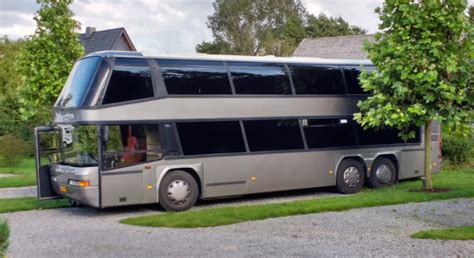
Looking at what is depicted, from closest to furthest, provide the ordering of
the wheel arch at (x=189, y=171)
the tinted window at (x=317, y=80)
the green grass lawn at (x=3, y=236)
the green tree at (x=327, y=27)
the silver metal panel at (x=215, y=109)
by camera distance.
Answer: the green grass lawn at (x=3, y=236), the silver metal panel at (x=215, y=109), the wheel arch at (x=189, y=171), the tinted window at (x=317, y=80), the green tree at (x=327, y=27)

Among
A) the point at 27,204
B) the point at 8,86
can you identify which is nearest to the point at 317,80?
the point at 27,204

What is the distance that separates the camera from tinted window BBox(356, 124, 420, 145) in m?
17.3

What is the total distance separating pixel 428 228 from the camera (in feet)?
37.4

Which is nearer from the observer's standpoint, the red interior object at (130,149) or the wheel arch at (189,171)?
the red interior object at (130,149)

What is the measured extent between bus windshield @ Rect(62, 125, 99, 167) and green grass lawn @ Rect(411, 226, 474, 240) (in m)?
6.51

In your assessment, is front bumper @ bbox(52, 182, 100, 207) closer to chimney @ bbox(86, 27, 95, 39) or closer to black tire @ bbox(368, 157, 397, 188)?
black tire @ bbox(368, 157, 397, 188)

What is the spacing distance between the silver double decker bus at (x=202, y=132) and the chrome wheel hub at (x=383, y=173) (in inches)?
1.6

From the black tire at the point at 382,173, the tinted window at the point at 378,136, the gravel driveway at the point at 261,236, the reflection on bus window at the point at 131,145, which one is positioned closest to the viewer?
the gravel driveway at the point at 261,236

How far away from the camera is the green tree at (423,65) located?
1489 centimetres

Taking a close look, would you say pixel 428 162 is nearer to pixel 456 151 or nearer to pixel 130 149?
pixel 456 151

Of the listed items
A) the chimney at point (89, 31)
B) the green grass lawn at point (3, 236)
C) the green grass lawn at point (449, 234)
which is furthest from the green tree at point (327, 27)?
the green grass lawn at point (3, 236)

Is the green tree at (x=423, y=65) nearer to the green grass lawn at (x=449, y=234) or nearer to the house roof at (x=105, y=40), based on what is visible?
the green grass lawn at (x=449, y=234)

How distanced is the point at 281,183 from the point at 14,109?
21330 millimetres

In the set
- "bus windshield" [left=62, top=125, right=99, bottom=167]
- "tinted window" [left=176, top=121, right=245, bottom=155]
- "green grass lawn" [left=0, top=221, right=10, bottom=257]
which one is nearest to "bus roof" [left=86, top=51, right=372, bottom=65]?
"tinted window" [left=176, top=121, right=245, bottom=155]
